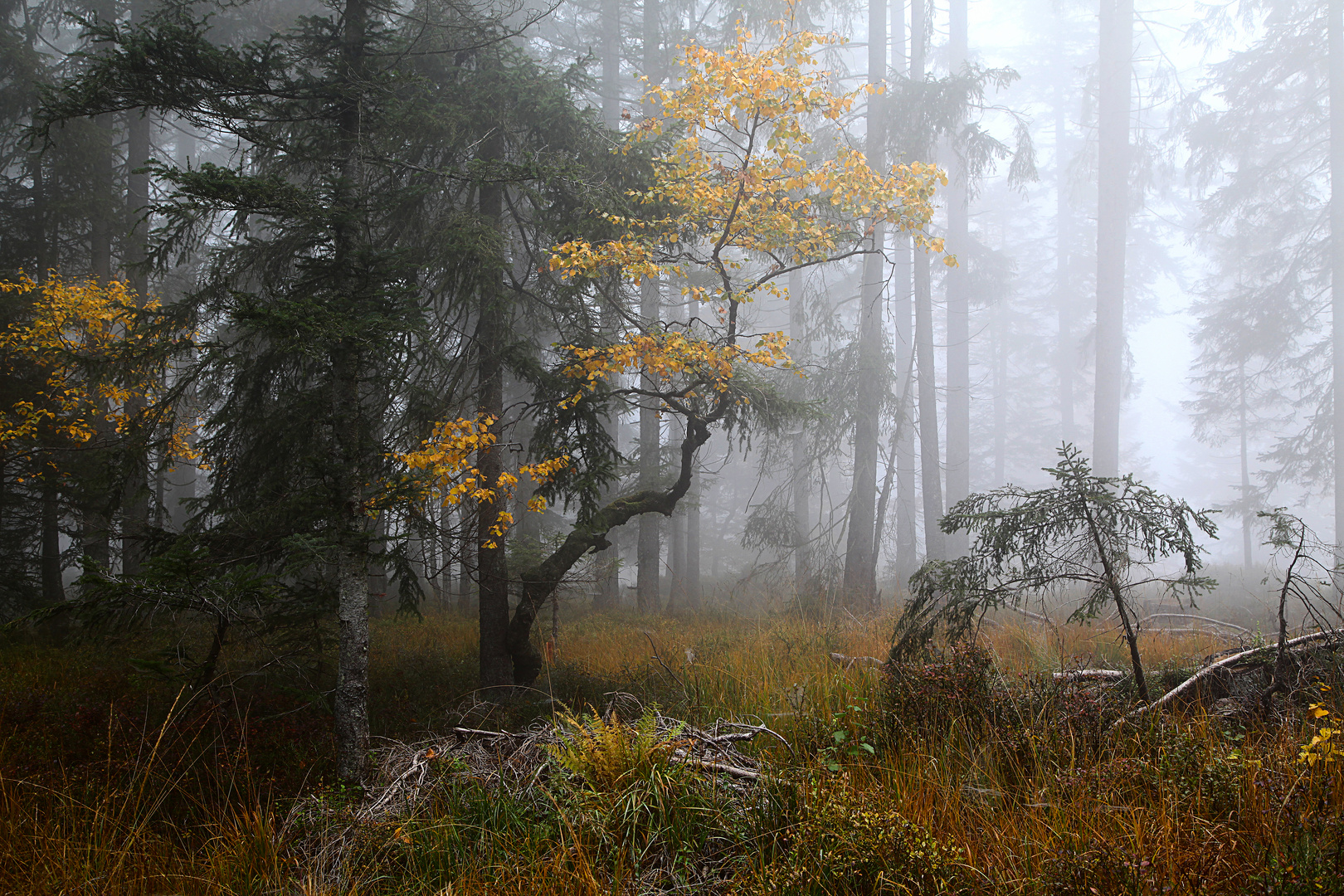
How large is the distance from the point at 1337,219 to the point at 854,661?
16818 millimetres

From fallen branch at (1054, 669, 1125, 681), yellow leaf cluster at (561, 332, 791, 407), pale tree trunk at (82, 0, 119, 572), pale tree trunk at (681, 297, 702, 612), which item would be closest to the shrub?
fallen branch at (1054, 669, 1125, 681)

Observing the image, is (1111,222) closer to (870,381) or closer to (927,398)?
(927,398)

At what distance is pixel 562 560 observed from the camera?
22.9 ft

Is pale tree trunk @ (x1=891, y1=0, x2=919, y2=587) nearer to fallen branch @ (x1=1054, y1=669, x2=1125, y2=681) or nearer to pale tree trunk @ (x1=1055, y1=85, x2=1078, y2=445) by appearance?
pale tree trunk @ (x1=1055, y1=85, x2=1078, y2=445)

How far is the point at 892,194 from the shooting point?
610 centimetres

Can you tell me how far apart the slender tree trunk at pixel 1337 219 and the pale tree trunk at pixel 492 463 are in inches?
657

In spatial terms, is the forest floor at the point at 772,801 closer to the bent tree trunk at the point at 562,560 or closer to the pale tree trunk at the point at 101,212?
the bent tree trunk at the point at 562,560

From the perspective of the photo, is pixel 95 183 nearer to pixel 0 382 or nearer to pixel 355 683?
pixel 0 382

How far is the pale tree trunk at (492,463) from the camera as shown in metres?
6.42

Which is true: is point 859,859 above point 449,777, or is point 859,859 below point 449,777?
above

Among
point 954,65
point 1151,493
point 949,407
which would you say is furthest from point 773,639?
point 954,65

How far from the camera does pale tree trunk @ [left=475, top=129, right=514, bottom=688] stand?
642 centimetres

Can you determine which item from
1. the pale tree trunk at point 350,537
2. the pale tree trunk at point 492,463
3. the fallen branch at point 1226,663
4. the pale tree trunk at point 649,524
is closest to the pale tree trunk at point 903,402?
the pale tree trunk at point 649,524

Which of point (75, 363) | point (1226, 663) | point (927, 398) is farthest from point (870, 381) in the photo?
point (75, 363)
